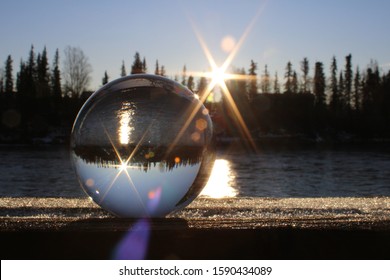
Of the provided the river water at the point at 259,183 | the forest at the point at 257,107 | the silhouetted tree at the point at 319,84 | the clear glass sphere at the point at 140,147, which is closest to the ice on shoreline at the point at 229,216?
the clear glass sphere at the point at 140,147

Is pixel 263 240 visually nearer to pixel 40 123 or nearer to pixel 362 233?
pixel 362 233

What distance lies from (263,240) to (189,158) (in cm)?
188

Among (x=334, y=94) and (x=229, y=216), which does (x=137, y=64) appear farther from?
(x=229, y=216)

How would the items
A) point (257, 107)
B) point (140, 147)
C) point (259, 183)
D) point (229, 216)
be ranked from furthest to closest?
point (257, 107), point (259, 183), point (229, 216), point (140, 147)

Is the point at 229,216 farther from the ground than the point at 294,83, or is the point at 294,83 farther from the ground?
the point at 294,83

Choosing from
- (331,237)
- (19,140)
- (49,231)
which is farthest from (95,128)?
(19,140)

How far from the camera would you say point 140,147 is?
5094mm

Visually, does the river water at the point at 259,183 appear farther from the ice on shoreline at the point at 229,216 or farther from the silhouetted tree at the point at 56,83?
the silhouetted tree at the point at 56,83

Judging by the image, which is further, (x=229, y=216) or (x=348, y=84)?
(x=348, y=84)

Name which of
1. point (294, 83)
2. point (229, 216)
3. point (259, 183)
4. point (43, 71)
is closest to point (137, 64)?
point (43, 71)

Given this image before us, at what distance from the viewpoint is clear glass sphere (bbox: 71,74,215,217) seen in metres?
5.10

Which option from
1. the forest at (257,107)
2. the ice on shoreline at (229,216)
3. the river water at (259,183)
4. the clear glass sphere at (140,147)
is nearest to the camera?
the ice on shoreline at (229,216)

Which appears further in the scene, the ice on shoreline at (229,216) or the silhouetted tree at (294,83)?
the silhouetted tree at (294,83)

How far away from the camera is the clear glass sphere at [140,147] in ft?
16.7
